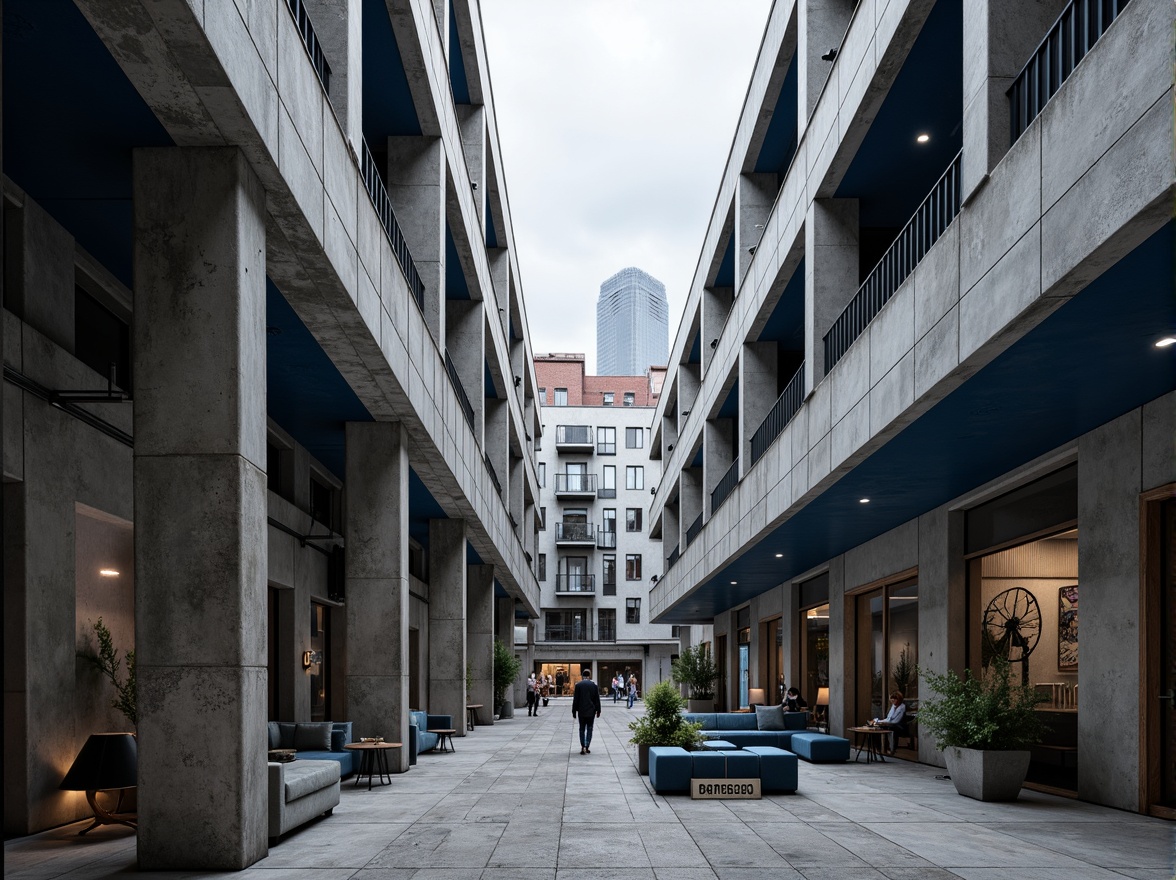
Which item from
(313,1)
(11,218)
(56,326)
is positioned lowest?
(56,326)

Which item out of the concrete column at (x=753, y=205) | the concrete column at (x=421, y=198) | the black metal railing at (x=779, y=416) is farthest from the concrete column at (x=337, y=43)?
the concrete column at (x=753, y=205)

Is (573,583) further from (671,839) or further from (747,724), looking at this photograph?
(671,839)

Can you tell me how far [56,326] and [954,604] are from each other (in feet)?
45.7

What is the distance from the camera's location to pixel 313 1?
12336 millimetres

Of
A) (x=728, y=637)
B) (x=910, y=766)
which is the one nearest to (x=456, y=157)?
(x=910, y=766)

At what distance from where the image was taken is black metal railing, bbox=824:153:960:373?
12477 millimetres

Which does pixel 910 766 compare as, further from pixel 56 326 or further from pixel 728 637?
pixel 728 637

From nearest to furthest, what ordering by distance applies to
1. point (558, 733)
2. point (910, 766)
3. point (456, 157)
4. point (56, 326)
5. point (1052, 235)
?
point (1052, 235), point (56, 326), point (910, 766), point (456, 157), point (558, 733)

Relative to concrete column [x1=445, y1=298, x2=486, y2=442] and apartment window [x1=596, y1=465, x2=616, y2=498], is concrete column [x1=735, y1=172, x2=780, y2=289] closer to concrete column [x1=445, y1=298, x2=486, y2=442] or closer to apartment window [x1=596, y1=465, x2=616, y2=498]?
concrete column [x1=445, y1=298, x2=486, y2=442]

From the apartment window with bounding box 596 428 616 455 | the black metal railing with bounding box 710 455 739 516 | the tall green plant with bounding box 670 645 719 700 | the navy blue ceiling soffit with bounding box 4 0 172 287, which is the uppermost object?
the apartment window with bounding box 596 428 616 455

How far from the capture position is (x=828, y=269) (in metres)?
17.5

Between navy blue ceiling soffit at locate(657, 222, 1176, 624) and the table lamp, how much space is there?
920 centimetres

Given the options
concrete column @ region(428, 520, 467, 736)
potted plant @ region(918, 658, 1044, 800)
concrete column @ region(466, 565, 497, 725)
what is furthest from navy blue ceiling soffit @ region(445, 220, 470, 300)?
potted plant @ region(918, 658, 1044, 800)

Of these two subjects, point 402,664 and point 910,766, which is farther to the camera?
point 910,766
